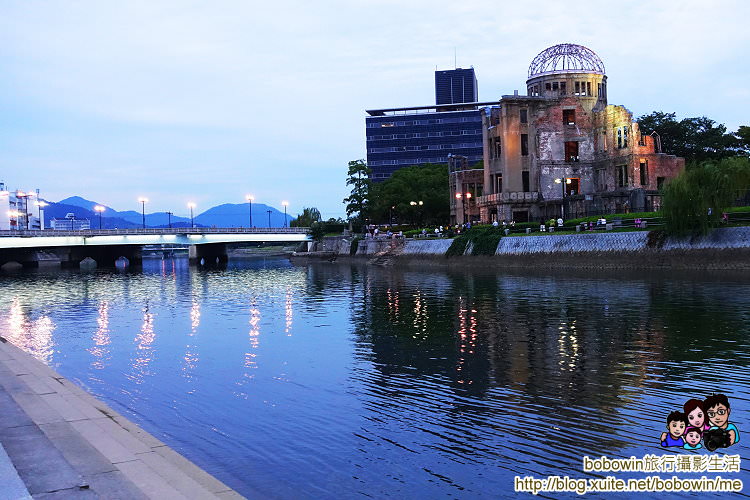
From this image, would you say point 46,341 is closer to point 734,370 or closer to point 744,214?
point 734,370

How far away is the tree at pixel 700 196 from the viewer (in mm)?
54938

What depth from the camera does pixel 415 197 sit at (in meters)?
132

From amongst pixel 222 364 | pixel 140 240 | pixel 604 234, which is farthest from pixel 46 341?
pixel 140 240

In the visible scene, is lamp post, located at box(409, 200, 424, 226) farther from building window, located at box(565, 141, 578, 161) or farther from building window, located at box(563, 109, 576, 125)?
building window, located at box(563, 109, 576, 125)

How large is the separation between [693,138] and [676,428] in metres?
113

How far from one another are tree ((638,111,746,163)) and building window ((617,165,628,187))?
2731 cm

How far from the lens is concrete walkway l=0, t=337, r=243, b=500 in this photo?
30.0 ft

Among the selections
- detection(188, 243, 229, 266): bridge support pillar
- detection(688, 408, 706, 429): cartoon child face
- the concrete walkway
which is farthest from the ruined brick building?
detection(188, 243, 229, 266): bridge support pillar

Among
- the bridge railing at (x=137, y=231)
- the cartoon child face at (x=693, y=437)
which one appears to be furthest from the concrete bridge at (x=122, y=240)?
the cartoon child face at (x=693, y=437)

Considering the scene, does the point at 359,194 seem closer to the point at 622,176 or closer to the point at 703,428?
the point at 622,176

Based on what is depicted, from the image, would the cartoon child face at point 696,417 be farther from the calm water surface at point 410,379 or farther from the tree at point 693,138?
the tree at point 693,138

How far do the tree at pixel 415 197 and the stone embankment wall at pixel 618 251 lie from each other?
136 ft

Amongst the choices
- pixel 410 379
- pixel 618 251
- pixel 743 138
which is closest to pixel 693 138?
pixel 743 138

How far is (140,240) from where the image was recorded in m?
127
